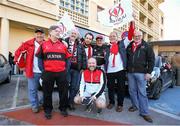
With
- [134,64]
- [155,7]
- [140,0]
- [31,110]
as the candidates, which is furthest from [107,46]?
[155,7]

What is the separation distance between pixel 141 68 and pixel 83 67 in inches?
54.5

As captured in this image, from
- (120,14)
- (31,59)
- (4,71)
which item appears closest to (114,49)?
(31,59)

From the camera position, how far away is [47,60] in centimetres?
563

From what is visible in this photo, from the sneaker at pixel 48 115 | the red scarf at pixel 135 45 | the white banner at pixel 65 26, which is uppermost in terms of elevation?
the white banner at pixel 65 26

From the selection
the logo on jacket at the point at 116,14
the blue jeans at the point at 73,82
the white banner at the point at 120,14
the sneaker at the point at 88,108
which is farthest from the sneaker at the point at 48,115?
the logo on jacket at the point at 116,14

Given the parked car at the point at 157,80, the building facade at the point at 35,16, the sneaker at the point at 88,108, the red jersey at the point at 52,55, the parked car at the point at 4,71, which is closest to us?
the red jersey at the point at 52,55

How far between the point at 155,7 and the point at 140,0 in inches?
365

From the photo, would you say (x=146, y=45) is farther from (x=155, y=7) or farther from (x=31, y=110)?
(x=155, y=7)

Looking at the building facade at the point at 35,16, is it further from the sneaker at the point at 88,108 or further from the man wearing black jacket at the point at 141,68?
the man wearing black jacket at the point at 141,68

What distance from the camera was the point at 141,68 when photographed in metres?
6.06

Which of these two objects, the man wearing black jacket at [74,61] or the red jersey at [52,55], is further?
the man wearing black jacket at [74,61]

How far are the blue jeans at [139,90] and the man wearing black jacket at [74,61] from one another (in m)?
1.22

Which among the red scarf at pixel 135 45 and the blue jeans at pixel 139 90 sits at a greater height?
the red scarf at pixel 135 45

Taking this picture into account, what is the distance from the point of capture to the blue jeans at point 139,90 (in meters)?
6.04
